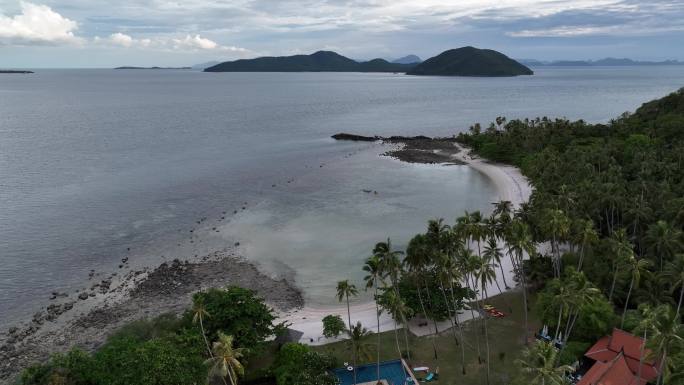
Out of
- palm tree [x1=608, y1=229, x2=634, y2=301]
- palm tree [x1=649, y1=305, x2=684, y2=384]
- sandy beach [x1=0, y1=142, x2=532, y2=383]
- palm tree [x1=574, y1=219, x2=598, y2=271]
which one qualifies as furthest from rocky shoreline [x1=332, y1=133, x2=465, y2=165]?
palm tree [x1=649, y1=305, x2=684, y2=384]

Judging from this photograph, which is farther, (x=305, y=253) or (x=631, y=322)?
(x=305, y=253)

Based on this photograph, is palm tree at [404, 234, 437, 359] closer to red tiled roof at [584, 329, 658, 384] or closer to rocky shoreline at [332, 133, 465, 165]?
red tiled roof at [584, 329, 658, 384]

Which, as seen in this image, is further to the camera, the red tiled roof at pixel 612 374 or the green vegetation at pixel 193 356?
the red tiled roof at pixel 612 374

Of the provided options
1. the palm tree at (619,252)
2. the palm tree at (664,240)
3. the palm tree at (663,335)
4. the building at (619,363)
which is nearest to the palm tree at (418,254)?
the building at (619,363)

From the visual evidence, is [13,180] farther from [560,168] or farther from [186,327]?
[560,168]

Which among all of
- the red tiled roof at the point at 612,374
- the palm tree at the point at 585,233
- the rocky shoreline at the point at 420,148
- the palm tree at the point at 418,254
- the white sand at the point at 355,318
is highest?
the palm tree at the point at 585,233

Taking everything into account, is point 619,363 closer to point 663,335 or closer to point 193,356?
point 663,335

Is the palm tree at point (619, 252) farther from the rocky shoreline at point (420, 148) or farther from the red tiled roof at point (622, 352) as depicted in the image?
the rocky shoreline at point (420, 148)

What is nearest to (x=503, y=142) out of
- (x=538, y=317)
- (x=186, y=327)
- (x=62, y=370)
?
(x=538, y=317)

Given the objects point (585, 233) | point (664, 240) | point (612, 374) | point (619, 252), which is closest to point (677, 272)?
point (619, 252)
